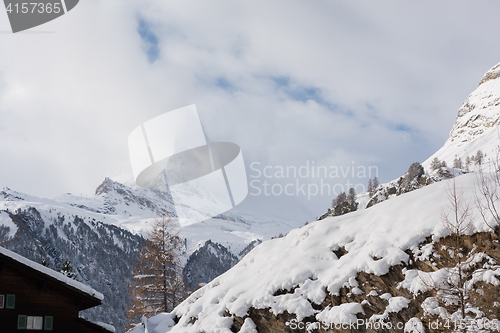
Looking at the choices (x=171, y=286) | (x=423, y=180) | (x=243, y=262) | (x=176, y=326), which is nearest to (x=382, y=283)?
(x=243, y=262)

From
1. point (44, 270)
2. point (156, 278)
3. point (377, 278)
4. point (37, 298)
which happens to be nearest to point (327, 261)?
point (377, 278)

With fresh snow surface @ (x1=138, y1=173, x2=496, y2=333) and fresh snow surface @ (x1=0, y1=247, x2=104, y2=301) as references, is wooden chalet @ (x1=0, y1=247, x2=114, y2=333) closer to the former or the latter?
fresh snow surface @ (x1=0, y1=247, x2=104, y2=301)

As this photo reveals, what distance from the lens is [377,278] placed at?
13.9m

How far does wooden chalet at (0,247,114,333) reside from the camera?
734 inches

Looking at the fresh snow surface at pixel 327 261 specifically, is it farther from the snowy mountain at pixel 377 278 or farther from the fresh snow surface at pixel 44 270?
the fresh snow surface at pixel 44 270

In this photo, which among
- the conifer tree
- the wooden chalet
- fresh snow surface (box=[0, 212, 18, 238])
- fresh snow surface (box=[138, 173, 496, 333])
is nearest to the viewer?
fresh snow surface (box=[138, 173, 496, 333])

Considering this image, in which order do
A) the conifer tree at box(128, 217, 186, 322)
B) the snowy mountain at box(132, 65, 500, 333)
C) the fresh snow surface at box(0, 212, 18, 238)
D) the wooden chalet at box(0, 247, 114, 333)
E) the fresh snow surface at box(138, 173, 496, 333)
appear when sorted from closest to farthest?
1. the snowy mountain at box(132, 65, 500, 333)
2. the fresh snow surface at box(138, 173, 496, 333)
3. the wooden chalet at box(0, 247, 114, 333)
4. the conifer tree at box(128, 217, 186, 322)
5. the fresh snow surface at box(0, 212, 18, 238)

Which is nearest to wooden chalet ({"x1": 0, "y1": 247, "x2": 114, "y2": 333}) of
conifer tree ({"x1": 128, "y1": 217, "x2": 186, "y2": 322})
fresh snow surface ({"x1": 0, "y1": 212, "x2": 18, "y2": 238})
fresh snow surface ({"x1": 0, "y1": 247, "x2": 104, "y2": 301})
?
fresh snow surface ({"x1": 0, "y1": 247, "x2": 104, "y2": 301})

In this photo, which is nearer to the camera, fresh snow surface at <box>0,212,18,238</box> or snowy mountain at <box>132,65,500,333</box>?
snowy mountain at <box>132,65,500,333</box>

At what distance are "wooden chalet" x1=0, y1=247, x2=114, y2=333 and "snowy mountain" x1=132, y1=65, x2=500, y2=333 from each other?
438cm

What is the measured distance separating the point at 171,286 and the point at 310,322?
1591cm

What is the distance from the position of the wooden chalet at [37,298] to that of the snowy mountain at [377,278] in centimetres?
438

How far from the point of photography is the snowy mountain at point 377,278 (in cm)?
1160

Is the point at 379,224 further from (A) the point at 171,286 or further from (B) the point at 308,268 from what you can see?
(A) the point at 171,286
